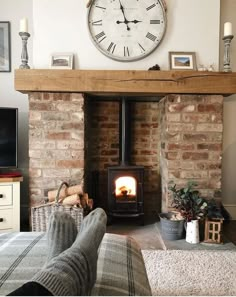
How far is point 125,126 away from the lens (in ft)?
10.3

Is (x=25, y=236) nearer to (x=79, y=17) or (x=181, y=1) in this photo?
(x=79, y=17)

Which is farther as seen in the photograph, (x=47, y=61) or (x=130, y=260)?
(x=47, y=61)

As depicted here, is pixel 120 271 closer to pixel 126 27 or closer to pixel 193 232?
pixel 193 232

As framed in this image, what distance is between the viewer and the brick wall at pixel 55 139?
2.77 m

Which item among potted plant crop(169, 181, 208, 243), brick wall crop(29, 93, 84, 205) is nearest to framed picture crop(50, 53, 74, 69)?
brick wall crop(29, 93, 84, 205)

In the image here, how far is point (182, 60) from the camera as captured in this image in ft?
9.14

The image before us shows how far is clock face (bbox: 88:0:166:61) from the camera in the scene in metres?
2.78

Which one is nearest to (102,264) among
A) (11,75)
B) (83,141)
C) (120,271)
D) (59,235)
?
(120,271)

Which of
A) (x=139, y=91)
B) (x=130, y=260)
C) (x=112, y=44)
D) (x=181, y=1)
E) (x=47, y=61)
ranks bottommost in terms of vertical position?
(x=130, y=260)

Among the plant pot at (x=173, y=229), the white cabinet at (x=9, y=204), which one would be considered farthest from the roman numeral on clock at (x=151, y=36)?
the white cabinet at (x=9, y=204)

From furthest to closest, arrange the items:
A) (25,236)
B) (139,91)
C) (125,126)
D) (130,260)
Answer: (125,126) → (139,91) → (25,236) → (130,260)

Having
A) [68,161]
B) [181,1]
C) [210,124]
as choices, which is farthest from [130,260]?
[181,1]

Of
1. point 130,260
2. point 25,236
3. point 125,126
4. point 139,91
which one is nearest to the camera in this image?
point 130,260

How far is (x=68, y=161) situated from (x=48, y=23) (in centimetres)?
143
